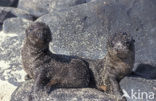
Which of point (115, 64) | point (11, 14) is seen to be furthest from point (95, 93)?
point (11, 14)

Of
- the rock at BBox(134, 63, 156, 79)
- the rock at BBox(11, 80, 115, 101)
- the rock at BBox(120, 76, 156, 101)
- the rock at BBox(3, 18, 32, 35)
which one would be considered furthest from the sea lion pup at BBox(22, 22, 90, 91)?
the rock at BBox(3, 18, 32, 35)

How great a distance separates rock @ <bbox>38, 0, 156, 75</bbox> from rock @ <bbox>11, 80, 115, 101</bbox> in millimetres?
1534

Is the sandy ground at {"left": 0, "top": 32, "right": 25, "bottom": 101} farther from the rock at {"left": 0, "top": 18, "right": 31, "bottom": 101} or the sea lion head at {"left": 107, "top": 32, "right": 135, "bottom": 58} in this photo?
the sea lion head at {"left": 107, "top": 32, "right": 135, "bottom": 58}

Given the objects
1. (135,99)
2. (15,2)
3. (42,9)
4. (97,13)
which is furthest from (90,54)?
(15,2)

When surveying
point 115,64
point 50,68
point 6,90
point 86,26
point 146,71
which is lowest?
point 6,90

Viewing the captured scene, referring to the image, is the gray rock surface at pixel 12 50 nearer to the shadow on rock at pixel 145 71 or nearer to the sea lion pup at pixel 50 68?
the sea lion pup at pixel 50 68

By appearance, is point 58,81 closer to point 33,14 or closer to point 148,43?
point 148,43

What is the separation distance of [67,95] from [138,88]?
1132 millimetres

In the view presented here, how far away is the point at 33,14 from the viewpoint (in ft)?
25.4

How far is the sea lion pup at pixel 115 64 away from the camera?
12.6 ft

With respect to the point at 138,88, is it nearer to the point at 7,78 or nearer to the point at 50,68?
the point at 50,68

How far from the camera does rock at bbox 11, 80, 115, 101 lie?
156 inches

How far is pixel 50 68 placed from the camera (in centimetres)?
424

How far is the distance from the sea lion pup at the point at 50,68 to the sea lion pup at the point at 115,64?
209mm
